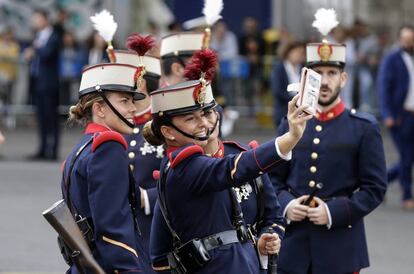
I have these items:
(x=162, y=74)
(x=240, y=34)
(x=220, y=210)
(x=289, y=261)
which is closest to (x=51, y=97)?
(x=240, y=34)

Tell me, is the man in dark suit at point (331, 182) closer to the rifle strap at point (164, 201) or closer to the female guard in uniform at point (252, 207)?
the female guard in uniform at point (252, 207)

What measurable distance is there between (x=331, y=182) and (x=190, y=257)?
62.5 inches

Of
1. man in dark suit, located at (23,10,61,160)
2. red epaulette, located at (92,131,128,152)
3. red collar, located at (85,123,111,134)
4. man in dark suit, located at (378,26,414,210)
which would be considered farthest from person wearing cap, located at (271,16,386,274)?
man in dark suit, located at (23,10,61,160)

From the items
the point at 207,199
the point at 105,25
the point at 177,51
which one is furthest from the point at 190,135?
the point at 177,51

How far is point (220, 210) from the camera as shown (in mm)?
5852

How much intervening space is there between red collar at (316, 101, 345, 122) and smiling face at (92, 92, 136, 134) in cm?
167

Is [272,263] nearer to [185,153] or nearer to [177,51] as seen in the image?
[185,153]

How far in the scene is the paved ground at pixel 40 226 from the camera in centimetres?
1070

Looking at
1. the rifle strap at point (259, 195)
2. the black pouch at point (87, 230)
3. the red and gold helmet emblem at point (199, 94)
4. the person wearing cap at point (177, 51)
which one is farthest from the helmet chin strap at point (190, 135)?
the person wearing cap at point (177, 51)

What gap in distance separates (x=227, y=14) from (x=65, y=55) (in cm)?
367

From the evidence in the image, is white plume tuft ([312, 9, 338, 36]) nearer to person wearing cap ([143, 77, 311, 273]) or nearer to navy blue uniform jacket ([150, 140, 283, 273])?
person wearing cap ([143, 77, 311, 273])

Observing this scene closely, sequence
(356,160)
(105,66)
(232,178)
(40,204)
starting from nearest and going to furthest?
(232,178)
(105,66)
(356,160)
(40,204)

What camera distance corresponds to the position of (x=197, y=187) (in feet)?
18.8

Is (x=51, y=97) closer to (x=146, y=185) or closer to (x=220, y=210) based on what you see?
(x=146, y=185)
